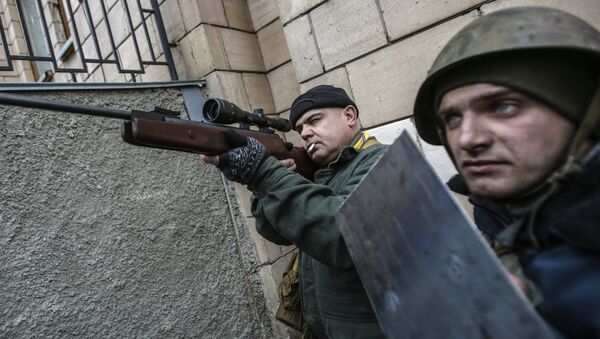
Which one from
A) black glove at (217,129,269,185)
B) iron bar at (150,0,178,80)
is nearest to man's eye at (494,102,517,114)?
black glove at (217,129,269,185)

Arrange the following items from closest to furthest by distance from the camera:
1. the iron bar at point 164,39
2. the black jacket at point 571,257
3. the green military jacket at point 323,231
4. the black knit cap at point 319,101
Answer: the black jacket at point 571,257, the green military jacket at point 323,231, the black knit cap at point 319,101, the iron bar at point 164,39

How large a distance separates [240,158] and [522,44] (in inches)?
45.0

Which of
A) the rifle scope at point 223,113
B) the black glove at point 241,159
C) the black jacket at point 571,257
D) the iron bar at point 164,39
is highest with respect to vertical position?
the iron bar at point 164,39

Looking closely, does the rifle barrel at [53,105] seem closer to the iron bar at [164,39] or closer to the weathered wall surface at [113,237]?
the weathered wall surface at [113,237]

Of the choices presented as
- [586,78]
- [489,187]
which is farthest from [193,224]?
[586,78]

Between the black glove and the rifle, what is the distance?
53 mm

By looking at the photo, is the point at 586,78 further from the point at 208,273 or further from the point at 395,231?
the point at 208,273

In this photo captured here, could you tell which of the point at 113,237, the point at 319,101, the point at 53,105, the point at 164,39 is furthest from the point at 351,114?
the point at 164,39

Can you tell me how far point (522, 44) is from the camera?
0.87 meters

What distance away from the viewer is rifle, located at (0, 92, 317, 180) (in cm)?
156

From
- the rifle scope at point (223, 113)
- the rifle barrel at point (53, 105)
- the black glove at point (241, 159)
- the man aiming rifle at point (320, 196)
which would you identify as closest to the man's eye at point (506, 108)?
the man aiming rifle at point (320, 196)

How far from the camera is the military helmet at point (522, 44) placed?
85 cm

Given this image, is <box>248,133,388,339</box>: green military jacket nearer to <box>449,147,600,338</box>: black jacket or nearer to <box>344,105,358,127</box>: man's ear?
<box>344,105,358,127</box>: man's ear

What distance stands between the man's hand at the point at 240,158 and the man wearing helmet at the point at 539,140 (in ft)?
2.99
